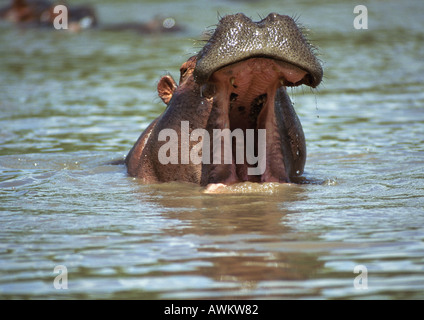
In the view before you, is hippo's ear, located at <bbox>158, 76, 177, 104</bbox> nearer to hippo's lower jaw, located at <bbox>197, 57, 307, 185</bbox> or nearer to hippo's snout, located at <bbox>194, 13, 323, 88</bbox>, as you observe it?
hippo's lower jaw, located at <bbox>197, 57, 307, 185</bbox>

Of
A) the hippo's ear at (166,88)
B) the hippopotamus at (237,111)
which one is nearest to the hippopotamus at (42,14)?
the hippo's ear at (166,88)

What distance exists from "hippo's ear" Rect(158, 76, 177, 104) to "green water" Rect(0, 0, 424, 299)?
0.38 metres

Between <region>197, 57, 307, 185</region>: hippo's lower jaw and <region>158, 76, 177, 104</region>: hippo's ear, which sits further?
<region>158, 76, 177, 104</region>: hippo's ear

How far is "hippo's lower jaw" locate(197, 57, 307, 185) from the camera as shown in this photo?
4.45 m

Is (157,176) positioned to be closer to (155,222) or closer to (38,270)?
(155,222)

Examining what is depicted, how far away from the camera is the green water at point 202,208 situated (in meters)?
3.37

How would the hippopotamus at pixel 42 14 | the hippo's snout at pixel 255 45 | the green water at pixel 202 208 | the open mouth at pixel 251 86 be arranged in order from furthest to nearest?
the hippopotamus at pixel 42 14, the open mouth at pixel 251 86, the hippo's snout at pixel 255 45, the green water at pixel 202 208

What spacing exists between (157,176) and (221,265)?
1.93 metres

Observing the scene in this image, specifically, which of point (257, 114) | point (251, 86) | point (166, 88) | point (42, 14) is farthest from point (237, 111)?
point (42, 14)

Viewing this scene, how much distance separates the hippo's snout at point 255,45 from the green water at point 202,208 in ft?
0.70

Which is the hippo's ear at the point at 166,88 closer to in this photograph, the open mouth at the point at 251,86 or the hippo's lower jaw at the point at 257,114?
the hippo's lower jaw at the point at 257,114

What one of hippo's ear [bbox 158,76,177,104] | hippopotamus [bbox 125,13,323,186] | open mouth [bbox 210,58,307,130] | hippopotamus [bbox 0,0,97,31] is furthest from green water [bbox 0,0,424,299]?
hippopotamus [bbox 0,0,97,31]

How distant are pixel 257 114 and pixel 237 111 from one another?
0.12 m

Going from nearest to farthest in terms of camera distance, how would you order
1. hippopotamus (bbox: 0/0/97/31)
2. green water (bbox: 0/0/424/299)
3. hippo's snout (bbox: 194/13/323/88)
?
green water (bbox: 0/0/424/299), hippo's snout (bbox: 194/13/323/88), hippopotamus (bbox: 0/0/97/31)
